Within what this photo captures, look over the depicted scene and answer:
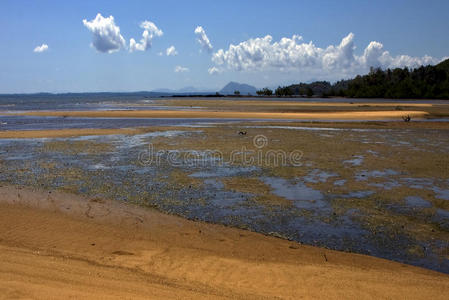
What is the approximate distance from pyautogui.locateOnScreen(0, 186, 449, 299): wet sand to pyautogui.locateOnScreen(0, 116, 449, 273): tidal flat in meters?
0.84

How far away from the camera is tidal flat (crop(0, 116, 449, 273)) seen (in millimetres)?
8844

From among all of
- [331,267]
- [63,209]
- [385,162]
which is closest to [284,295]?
[331,267]

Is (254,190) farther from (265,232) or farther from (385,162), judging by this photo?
(385,162)

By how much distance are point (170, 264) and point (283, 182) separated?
7386mm

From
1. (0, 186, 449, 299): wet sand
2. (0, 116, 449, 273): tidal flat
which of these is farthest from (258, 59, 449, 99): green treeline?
(0, 186, 449, 299): wet sand

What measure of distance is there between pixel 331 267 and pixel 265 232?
2.15m

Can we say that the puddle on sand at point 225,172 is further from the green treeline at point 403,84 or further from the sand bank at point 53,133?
the green treeline at point 403,84

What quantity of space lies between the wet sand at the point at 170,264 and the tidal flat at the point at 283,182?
0.84 metres

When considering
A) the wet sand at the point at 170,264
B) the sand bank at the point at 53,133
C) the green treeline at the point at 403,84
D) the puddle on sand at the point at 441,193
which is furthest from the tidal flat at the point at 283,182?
the green treeline at the point at 403,84

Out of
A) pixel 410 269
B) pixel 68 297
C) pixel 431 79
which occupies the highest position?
pixel 431 79

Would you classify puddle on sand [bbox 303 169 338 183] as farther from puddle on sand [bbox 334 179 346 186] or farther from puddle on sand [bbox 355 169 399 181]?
puddle on sand [bbox 355 169 399 181]

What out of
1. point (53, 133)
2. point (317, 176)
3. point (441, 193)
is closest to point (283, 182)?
point (317, 176)

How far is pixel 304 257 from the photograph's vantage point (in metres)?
7.33

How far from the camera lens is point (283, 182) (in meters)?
13.5
